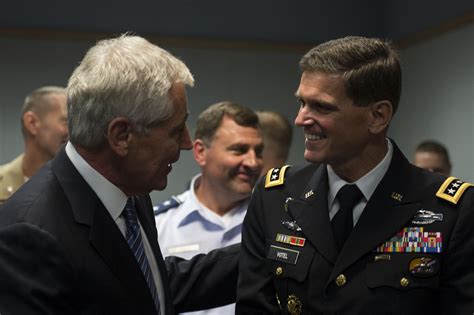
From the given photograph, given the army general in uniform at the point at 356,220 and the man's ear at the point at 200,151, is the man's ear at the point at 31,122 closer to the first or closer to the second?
the man's ear at the point at 200,151

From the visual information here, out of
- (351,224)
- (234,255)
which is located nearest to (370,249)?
(351,224)

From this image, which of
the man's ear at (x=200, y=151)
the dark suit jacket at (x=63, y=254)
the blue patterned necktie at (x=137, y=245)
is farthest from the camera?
the man's ear at (x=200, y=151)

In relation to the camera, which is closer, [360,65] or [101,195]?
[101,195]

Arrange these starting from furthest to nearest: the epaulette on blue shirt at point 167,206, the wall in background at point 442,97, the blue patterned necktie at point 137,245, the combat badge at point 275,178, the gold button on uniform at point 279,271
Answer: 1. the wall in background at point 442,97
2. the epaulette on blue shirt at point 167,206
3. the combat badge at point 275,178
4. the gold button on uniform at point 279,271
5. the blue patterned necktie at point 137,245

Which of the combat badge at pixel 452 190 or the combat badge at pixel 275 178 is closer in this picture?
the combat badge at pixel 452 190

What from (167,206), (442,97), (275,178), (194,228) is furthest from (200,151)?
(442,97)

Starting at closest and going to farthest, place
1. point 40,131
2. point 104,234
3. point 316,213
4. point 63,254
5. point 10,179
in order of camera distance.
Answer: point 63,254
point 104,234
point 316,213
point 10,179
point 40,131

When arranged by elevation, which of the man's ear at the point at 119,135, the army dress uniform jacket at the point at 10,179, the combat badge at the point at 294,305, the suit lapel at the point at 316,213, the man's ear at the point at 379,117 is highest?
the man's ear at the point at 379,117

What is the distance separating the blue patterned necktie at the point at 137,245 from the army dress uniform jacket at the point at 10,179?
2291mm

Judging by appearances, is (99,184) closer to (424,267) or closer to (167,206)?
(424,267)

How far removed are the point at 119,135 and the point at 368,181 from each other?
2.35 ft

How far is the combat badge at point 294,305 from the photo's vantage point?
1940 mm

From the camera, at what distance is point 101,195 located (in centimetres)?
172

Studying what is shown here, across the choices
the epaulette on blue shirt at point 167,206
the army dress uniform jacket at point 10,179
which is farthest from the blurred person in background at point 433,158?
the army dress uniform jacket at point 10,179
